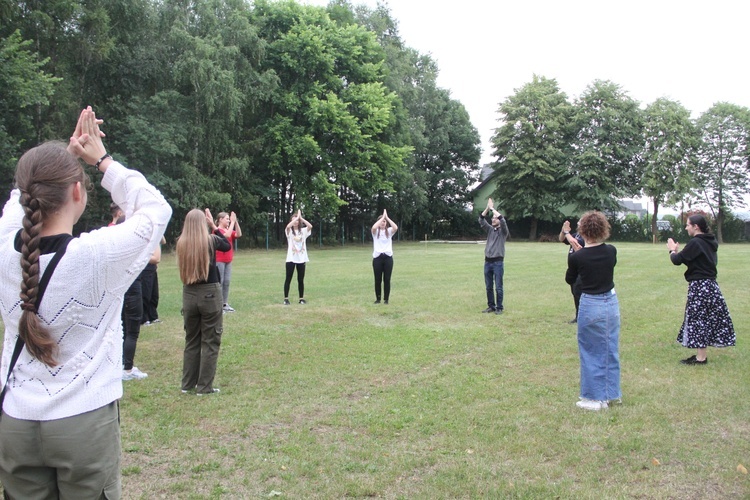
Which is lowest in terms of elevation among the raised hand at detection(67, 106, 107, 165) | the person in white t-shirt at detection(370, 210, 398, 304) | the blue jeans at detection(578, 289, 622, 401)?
the blue jeans at detection(578, 289, 622, 401)

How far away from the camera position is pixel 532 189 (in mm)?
51094

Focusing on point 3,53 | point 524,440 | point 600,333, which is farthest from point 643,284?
point 3,53

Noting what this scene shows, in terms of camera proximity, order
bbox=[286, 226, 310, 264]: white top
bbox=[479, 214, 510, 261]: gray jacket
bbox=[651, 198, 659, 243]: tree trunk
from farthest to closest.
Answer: bbox=[651, 198, 659, 243]: tree trunk → bbox=[286, 226, 310, 264]: white top → bbox=[479, 214, 510, 261]: gray jacket

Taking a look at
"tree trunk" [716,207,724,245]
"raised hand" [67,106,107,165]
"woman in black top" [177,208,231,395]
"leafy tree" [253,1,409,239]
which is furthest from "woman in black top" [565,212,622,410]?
"tree trunk" [716,207,724,245]

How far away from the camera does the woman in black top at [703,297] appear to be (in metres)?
7.62

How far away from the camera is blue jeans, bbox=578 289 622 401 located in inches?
233

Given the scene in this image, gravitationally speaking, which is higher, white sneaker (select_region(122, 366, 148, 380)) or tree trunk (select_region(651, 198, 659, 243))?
tree trunk (select_region(651, 198, 659, 243))

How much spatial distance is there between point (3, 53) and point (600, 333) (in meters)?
23.6

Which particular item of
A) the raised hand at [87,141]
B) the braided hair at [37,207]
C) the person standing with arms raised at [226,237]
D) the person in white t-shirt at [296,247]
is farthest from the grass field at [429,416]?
the raised hand at [87,141]

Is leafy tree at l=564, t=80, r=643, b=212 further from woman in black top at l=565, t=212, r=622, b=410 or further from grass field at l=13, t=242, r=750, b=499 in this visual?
woman in black top at l=565, t=212, r=622, b=410

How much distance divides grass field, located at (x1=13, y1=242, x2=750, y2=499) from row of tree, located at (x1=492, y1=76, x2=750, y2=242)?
138 feet

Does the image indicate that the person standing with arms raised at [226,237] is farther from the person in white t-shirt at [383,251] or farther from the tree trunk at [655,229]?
the tree trunk at [655,229]

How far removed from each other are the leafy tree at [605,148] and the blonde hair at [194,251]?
156ft

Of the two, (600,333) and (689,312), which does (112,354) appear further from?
(689,312)
